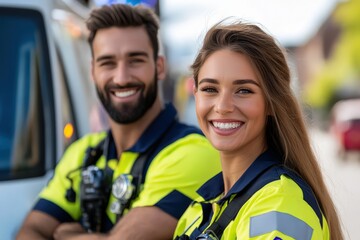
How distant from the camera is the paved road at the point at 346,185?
10.9 feet

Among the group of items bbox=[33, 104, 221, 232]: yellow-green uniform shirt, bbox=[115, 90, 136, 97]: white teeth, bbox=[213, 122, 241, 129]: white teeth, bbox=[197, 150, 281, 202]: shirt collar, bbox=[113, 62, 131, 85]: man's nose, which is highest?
bbox=[113, 62, 131, 85]: man's nose

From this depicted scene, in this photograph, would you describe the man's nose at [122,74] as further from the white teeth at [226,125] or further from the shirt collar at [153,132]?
the white teeth at [226,125]

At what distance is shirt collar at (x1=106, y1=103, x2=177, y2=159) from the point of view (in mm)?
3455

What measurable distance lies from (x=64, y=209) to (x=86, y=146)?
12.9 inches

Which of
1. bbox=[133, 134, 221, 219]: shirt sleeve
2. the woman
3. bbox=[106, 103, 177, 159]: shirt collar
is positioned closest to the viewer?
the woman

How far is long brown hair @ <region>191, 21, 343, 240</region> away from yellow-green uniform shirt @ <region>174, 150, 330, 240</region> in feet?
0.20

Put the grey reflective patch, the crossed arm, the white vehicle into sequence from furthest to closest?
1. the white vehicle
2. the crossed arm
3. the grey reflective patch

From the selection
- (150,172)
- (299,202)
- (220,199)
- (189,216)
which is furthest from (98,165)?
(299,202)

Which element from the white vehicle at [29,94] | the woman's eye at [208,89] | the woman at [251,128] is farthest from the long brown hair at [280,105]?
the white vehicle at [29,94]

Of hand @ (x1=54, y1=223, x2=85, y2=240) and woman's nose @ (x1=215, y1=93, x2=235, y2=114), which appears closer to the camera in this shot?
woman's nose @ (x1=215, y1=93, x2=235, y2=114)

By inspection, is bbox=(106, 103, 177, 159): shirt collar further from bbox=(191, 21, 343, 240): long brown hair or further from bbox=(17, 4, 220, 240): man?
bbox=(191, 21, 343, 240): long brown hair

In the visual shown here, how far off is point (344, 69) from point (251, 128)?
4733 cm

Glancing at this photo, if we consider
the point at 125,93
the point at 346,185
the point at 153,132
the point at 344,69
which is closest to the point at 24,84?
the point at 125,93

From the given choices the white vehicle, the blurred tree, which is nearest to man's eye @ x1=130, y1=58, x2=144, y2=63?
the white vehicle
